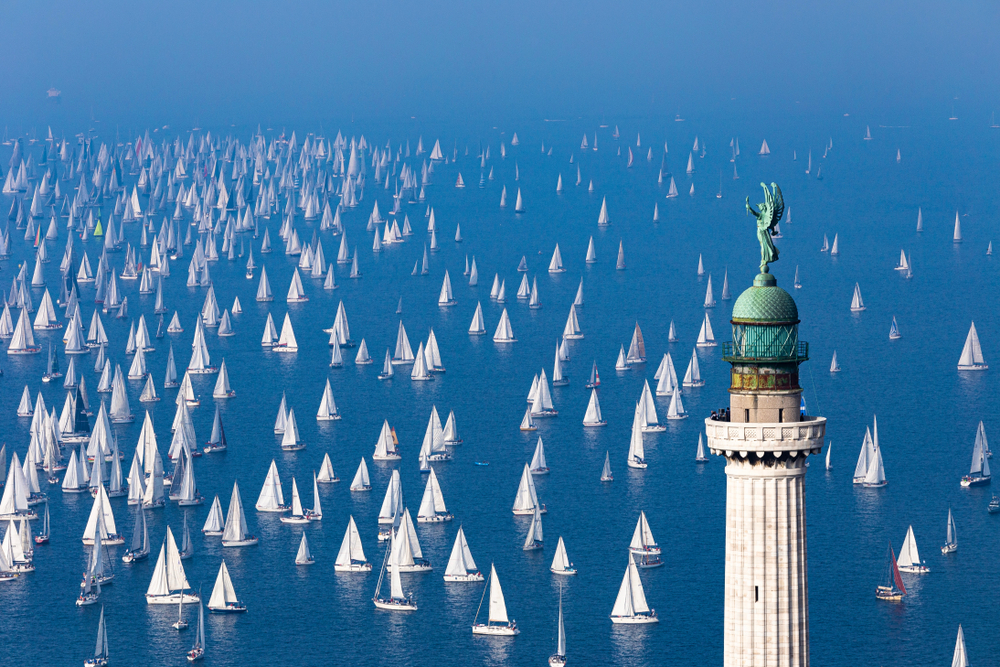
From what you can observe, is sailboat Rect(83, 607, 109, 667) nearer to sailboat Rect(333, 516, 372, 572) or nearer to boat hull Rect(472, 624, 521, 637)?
boat hull Rect(472, 624, 521, 637)

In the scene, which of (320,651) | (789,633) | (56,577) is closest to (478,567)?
(320,651)

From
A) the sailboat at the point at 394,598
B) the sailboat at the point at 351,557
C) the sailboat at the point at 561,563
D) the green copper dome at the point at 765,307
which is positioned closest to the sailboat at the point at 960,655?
the sailboat at the point at 561,563

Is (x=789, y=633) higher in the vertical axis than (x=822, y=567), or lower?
lower

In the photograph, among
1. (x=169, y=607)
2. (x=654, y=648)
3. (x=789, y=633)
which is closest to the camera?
(x=789, y=633)

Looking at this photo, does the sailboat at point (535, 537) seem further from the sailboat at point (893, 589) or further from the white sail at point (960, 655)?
the white sail at point (960, 655)

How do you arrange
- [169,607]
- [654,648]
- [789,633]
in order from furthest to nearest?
[169,607] < [654,648] < [789,633]

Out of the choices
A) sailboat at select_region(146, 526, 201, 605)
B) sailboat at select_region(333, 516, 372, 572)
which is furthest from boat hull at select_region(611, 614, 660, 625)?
sailboat at select_region(146, 526, 201, 605)

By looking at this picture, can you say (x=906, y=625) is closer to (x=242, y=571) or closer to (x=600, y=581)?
(x=600, y=581)
